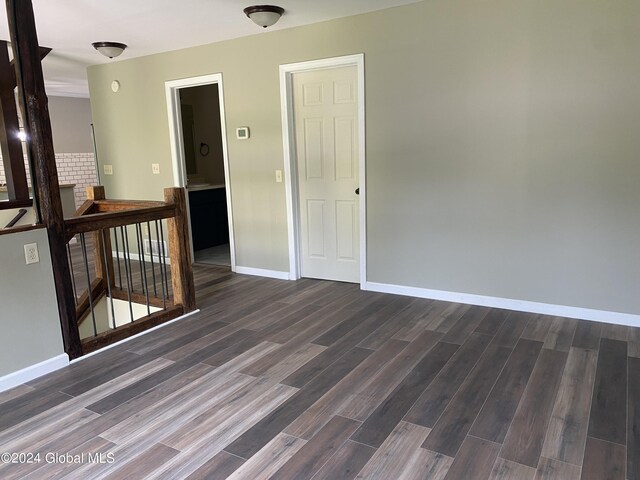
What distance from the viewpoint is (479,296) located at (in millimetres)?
3883

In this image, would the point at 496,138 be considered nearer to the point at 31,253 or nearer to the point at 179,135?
the point at 31,253

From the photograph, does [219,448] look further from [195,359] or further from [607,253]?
[607,253]

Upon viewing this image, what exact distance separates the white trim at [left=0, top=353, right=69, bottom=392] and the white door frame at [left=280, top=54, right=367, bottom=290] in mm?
2417

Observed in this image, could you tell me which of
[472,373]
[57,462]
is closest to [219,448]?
[57,462]

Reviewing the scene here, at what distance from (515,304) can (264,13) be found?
311 centimetres

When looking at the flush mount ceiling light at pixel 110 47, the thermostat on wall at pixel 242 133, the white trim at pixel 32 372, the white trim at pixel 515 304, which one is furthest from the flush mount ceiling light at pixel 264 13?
the white trim at pixel 32 372

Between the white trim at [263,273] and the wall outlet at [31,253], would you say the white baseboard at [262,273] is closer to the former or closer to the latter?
the white trim at [263,273]

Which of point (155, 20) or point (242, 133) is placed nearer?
point (155, 20)

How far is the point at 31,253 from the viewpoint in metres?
2.73

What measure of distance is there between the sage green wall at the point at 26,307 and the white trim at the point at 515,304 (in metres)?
2.66

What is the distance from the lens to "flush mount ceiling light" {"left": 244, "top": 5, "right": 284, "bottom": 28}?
3.62 metres

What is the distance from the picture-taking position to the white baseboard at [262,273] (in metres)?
4.93

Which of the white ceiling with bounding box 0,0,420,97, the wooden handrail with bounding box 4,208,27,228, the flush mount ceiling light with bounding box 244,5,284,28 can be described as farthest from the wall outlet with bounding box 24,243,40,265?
the flush mount ceiling light with bounding box 244,5,284,28

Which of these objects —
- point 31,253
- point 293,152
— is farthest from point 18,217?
point 293,152
